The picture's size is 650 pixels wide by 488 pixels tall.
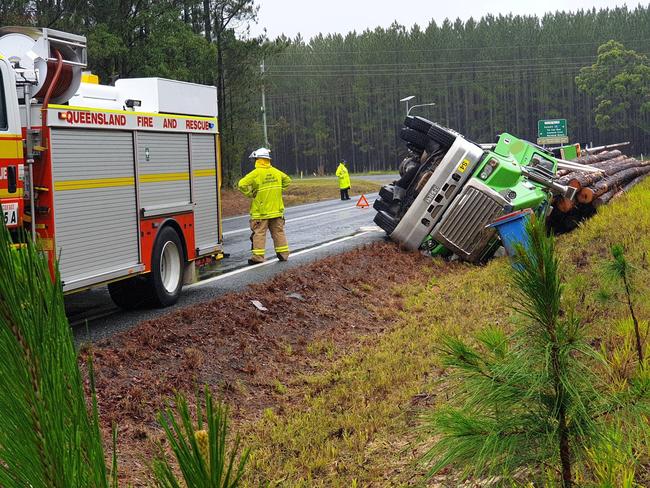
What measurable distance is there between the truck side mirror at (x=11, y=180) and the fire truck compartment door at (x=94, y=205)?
49 centimetres

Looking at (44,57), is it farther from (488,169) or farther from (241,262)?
(488,169)

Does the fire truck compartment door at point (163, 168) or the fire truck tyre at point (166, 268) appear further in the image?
the fire truck tyre at point (166, 268)

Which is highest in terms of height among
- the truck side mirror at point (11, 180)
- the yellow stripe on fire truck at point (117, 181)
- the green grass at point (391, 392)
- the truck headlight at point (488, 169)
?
the truck side mirror at point (11, 180)

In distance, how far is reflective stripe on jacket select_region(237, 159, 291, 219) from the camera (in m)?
14.6

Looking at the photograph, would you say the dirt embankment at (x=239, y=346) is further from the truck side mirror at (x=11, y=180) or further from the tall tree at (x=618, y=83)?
the tall tree at (x=618, y=83)

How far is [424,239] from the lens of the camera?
15.3 meters

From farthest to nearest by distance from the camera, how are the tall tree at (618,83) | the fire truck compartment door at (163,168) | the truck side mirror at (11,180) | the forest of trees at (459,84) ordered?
1. the forest of trees at (459,84)
2. the tall tree at (618,83)
3. the fire truck compartment door at (163,168)
4. the truck side mirror at (11,180)

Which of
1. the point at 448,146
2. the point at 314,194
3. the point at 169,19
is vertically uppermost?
the point at 169,19

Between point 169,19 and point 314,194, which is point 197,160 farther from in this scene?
point 314,194

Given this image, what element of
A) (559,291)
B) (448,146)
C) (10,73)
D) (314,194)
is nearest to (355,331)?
(10,73)

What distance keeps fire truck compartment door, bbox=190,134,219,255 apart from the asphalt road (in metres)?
0.74

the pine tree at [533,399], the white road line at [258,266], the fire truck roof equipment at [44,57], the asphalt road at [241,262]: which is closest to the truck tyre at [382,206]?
the asphalt road at [241,262]

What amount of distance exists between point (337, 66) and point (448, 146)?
94.2 m

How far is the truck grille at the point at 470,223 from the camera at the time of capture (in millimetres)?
14117
